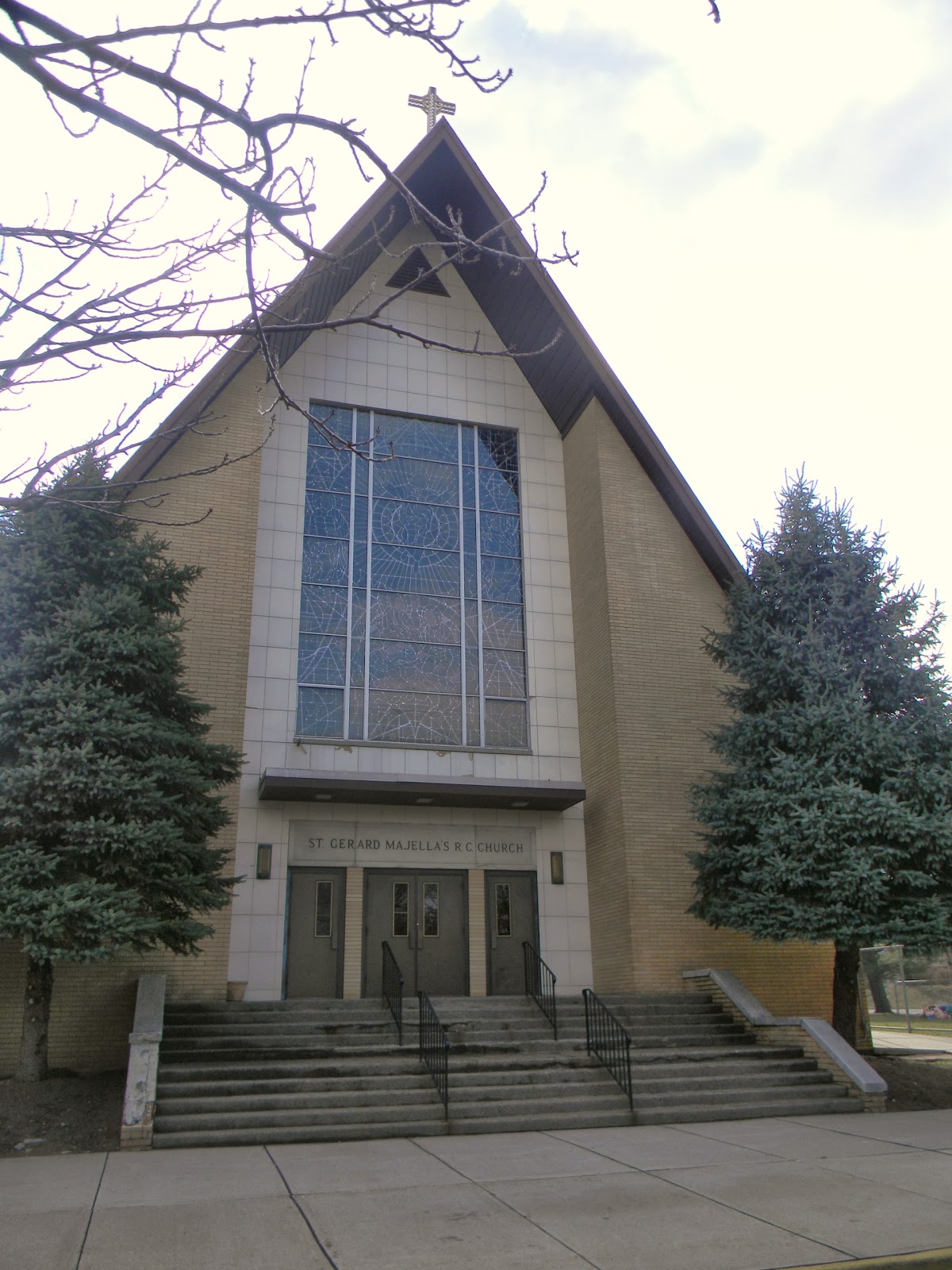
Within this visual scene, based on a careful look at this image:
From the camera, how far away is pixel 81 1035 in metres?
12.9

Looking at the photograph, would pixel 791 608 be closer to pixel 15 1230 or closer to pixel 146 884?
pixel 146 884

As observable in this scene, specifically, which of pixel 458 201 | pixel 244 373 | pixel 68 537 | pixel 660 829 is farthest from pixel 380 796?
Result: pixel 458 201

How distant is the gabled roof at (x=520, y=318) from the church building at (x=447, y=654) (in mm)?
62

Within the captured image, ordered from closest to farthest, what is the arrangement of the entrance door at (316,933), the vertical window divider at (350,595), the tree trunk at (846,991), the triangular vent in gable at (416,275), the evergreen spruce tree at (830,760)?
the evergreen spruce tree at (830,760)
the tree trunk at (846,991)
the entrance door at (316,933)
the vertical window divider at (350,595)
the triangular vent in gable at (416,275)

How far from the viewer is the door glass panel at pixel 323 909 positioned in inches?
613

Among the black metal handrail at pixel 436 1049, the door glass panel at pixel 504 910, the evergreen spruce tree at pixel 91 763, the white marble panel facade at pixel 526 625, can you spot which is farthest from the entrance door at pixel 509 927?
the evergreen spruce tree at pixel 91 763

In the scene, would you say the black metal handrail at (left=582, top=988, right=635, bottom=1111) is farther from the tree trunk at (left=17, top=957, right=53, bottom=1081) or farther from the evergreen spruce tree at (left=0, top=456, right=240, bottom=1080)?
the tree trunk at (left=17, top=957, right=53, bottom=1081)

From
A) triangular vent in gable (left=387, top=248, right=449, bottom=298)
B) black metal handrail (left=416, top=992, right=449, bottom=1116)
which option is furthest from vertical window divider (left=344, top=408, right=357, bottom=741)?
black metal handrail (left=416, top=992, right=449, bottom=1116)

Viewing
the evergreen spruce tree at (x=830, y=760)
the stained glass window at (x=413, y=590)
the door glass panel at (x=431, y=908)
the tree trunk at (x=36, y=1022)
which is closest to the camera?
the tree trunk at (x=36, y=1022)

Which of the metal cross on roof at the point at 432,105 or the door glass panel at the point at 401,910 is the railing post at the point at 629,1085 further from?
the metal cross on roof at the point at 432,105

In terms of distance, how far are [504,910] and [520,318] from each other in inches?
431

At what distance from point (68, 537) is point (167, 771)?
9.89 feet

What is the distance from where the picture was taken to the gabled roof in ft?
57.7

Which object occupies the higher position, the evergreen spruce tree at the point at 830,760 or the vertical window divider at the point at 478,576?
the vertical window divider at the point at 478,576
